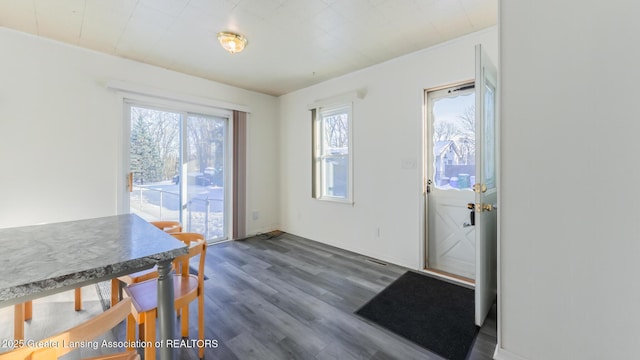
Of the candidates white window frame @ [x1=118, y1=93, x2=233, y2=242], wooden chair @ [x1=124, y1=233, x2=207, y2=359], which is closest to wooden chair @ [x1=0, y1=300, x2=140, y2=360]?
wooden chair @ [x1=124, y1=233, x2=207, y2=359]

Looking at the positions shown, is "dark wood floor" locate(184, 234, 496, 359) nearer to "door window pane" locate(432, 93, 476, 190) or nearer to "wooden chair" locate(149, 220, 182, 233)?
"wooden chair" locate(149, 220, 182, 233)

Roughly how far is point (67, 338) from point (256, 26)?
2567 millimetres

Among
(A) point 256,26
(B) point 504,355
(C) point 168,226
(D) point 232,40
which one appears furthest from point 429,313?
(D) point 232,40

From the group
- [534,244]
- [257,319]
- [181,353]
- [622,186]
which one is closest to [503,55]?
[622,186]

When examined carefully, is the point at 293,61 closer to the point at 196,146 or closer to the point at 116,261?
the point at 196,146

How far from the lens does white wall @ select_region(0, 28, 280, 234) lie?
250 centimetres

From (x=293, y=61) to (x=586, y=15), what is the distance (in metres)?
2.65

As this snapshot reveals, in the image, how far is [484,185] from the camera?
1.94m

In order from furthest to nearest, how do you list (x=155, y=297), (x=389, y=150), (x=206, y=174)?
(x=206, y=174)
(x=389, y=150)
(x=155, y=297)

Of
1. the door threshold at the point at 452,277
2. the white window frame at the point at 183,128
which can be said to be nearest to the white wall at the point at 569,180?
the door threshold at the point at 452,277

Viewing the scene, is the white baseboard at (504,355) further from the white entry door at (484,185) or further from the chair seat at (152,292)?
the chair seat at (152,292)

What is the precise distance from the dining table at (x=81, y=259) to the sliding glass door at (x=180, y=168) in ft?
6.39

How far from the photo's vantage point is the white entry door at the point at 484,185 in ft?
6.23

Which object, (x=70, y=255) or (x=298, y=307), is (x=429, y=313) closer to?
(x=298, y=307)
